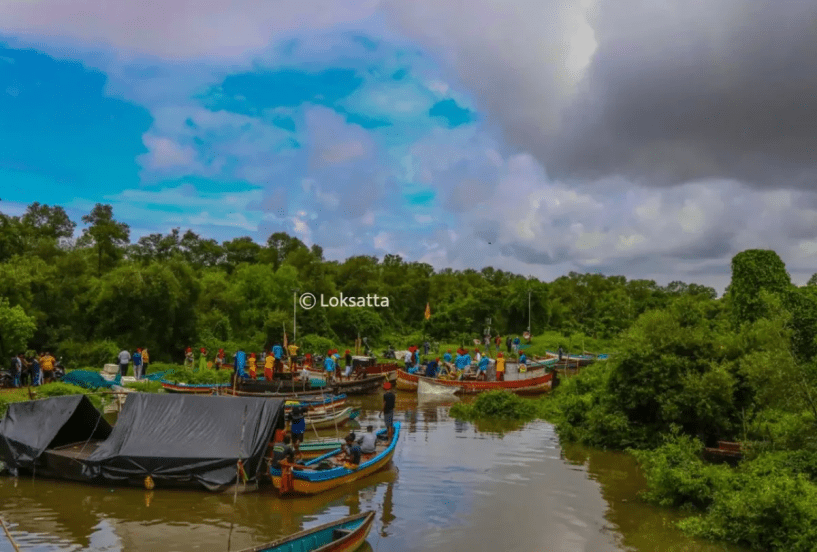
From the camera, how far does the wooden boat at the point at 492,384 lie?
117ft

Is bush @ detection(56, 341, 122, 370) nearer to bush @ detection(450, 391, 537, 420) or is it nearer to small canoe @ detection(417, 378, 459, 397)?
small canoe @ detection(417, 378, 459, 397)

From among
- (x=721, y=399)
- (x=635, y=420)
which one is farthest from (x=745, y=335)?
(x=635, y=420)

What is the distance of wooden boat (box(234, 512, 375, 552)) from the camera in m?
11.5

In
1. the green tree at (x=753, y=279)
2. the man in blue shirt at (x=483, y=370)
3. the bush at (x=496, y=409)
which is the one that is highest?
the green tree at (x=753, y=279)

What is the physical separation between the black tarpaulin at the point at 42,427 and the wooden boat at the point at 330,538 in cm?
935

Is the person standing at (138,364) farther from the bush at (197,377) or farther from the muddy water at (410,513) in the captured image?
the muddy water at (410,513)

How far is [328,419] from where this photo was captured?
25891 millimetres

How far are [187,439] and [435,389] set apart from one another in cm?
1963

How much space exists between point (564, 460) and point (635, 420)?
303 centimetres

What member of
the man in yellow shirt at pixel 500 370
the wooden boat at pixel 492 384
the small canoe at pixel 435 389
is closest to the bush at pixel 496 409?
the wooden boat at pixel 492 384

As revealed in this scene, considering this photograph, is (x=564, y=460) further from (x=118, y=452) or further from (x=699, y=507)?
(x=118, y=452)

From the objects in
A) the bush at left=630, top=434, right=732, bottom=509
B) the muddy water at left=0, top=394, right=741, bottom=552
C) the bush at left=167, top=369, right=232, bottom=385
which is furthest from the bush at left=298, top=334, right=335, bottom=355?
the bush at left=630, top=434, right=732, bottom=509

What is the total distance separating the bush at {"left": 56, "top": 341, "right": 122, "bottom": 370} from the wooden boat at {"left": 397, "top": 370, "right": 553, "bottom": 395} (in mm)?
17019

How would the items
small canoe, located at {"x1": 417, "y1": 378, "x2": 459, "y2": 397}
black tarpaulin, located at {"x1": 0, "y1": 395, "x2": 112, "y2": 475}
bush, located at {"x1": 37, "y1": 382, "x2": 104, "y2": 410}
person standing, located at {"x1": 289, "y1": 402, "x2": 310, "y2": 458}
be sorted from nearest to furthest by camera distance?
black tarpaulin, located at {"x1": 0, "y1": 395, "x2": 112, "y2": 475}
person standing, located at {"x1": 289, "y1": 402, "x2": 310, "y2": 458}
bush, located at {"x1": 37, "y1": 382, "x2": 104, "y2": 410}
small canoe, located at {"x1": 417, "y1": 378, "x2": 459, "y2": 397}
